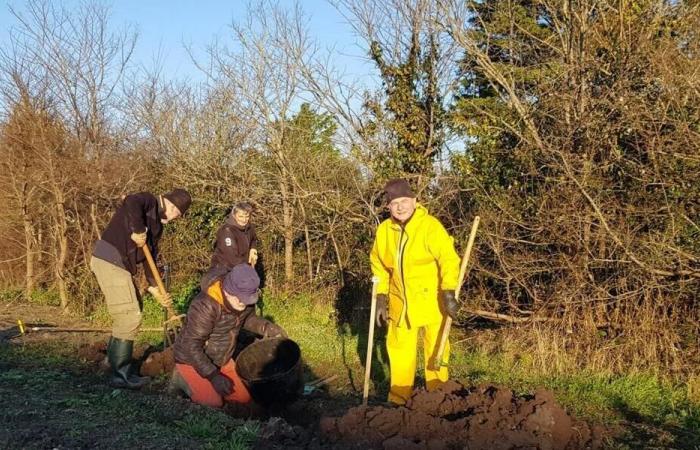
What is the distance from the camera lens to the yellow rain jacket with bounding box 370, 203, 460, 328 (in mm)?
5324

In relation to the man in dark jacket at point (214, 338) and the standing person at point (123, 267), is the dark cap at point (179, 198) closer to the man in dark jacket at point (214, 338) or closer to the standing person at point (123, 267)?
the standing person at point (123, 267)

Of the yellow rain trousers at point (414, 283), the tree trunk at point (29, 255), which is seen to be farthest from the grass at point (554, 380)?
the tree trunk at point (29, 255)

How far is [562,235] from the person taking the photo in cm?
673

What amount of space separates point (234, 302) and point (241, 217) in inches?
101

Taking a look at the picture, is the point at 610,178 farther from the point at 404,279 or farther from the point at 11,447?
the point at 11,447

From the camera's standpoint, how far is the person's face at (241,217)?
746 cm

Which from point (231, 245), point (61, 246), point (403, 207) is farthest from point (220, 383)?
point (61, 246)

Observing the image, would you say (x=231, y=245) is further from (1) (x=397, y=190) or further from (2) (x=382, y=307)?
(1) (x=397, y=190)

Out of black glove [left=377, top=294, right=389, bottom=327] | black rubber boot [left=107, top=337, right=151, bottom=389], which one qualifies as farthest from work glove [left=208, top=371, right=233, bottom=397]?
black glove [left=377, top=294, right=389, bottom=327]

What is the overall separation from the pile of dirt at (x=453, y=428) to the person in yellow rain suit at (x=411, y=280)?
3.04 ft

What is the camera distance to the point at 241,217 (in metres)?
7.50

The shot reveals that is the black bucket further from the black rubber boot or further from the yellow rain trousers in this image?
the black rubber boot

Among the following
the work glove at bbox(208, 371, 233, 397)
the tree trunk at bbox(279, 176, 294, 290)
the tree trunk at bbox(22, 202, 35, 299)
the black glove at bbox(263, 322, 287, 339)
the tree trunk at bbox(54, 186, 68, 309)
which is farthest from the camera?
the tree trunk at bbox(22, 202, 35, 299)

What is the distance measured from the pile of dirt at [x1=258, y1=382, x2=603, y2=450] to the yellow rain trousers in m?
0.97
